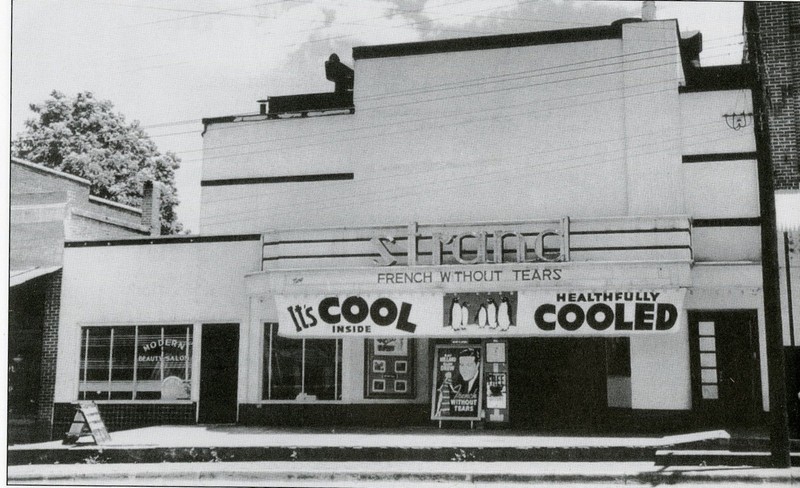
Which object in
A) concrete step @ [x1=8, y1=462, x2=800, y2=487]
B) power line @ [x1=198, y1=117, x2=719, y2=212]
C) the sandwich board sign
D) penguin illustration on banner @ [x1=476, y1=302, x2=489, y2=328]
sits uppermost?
power line @ [x1=198, y1=117, x2=719, y2=212]

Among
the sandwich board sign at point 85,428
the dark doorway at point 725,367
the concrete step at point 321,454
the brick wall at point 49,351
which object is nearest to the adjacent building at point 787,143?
the dark doorway at point 725,367

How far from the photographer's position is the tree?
946 inches

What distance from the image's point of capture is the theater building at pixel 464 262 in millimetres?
15875

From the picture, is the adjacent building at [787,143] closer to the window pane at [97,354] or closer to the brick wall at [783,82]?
the brick wall at [783,82]

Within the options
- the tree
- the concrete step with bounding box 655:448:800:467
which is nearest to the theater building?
the concrete step with bounding box 655:448:800:467

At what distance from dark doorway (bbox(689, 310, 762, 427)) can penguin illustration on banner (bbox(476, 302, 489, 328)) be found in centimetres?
386

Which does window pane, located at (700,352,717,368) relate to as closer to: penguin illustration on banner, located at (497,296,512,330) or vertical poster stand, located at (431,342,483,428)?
penguin illustration on banner, located at (497,296,512,330)

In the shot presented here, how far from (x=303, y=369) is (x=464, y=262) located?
13.8 ft

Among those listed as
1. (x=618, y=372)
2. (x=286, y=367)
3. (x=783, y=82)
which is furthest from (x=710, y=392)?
(x=286, y=367)

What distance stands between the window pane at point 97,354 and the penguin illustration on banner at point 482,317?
8.00 meters

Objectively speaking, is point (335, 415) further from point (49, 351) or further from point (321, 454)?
point (49, 351)

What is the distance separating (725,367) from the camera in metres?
16.2

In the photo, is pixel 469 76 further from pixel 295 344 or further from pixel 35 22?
pixel 35 22

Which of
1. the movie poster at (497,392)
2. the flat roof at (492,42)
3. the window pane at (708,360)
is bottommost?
the movie poster at (497,392)
